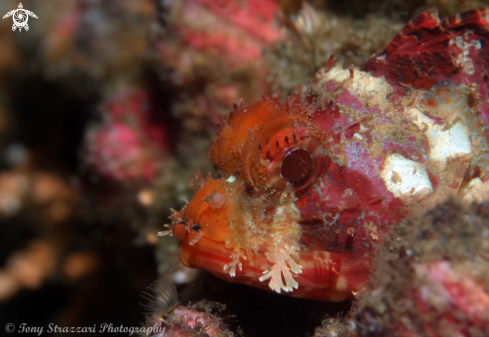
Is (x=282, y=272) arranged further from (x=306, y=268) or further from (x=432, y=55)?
(x=432, y=55)

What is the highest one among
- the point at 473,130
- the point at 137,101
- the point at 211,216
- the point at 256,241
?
the point at 137,101

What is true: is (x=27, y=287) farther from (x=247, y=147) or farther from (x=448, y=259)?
(x=448, y=259)

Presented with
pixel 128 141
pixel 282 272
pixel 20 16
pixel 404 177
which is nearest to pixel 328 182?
pixel 404 177

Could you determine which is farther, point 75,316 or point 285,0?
point 75,316

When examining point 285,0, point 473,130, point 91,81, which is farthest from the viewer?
point 91,81

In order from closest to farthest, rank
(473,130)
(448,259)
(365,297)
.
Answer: (448,259), (365,297), (473,130)

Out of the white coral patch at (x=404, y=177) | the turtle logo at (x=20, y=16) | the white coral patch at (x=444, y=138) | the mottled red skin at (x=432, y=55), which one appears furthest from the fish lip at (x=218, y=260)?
the turtle logo at (x=20, y=16)

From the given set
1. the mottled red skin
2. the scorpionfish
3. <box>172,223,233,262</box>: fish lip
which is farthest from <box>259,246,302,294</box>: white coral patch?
the mottled red skin

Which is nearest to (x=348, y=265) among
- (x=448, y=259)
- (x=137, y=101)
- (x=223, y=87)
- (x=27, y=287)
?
(x=448, y=259)
